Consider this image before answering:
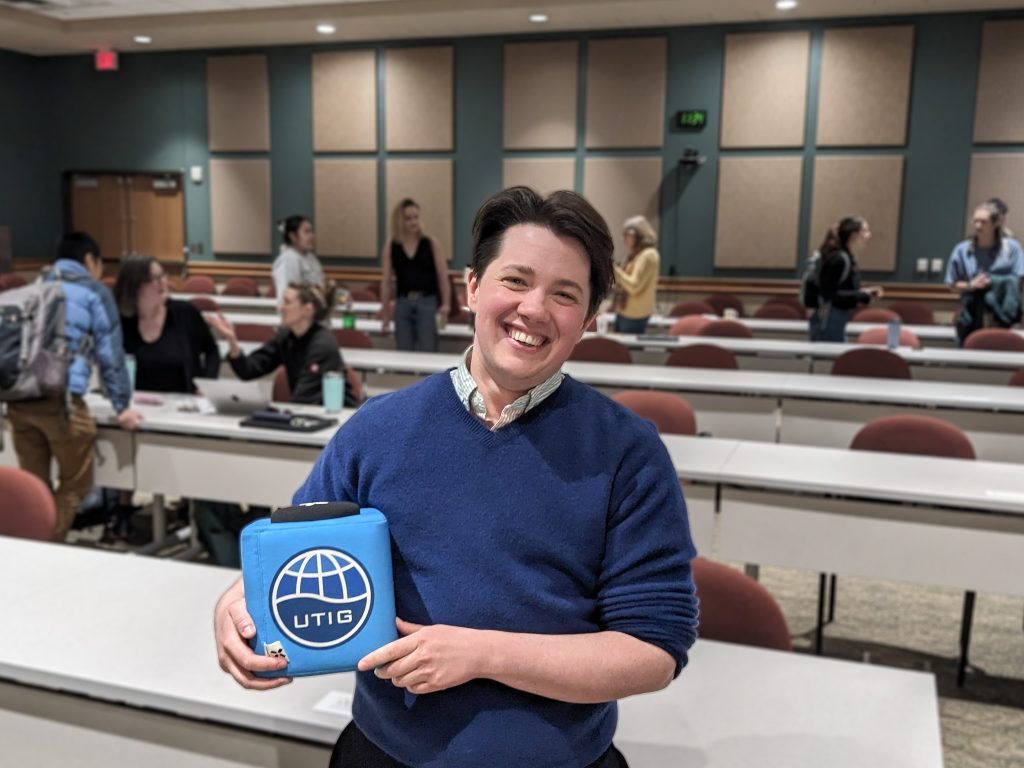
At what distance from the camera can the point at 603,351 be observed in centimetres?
555

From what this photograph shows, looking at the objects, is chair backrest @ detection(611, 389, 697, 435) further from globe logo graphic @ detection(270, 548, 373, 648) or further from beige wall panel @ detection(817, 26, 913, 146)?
beige wall panel @ detection(817, 26, 913, 146)

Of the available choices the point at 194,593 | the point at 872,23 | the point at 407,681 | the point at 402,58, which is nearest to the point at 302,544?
the point at 407,681

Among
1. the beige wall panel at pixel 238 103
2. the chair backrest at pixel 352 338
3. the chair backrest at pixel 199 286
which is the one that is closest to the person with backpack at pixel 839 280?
the chair backrest at pixel 352 338

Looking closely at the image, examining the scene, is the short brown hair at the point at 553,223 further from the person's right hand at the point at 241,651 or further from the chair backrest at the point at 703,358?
the chair backrest at the point at 703,358

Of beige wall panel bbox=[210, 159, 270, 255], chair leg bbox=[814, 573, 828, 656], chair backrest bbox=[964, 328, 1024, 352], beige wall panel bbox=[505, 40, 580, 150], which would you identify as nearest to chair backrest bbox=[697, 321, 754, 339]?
chair backrest bbox=[964, 328, 1024, 352]

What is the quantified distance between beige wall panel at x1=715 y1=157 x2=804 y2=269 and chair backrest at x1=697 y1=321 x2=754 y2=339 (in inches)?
123

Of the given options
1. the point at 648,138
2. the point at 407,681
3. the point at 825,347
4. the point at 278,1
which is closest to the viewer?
the point at 407,681

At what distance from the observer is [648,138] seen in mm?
9508

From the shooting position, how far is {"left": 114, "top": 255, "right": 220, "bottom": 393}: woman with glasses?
407 centimetres

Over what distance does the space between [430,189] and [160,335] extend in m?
6.36

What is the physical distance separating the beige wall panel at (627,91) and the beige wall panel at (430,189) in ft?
5.82

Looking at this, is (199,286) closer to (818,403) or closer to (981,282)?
(818,403)

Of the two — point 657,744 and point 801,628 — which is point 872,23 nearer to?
point 801,628

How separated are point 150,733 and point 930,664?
2774 mm
